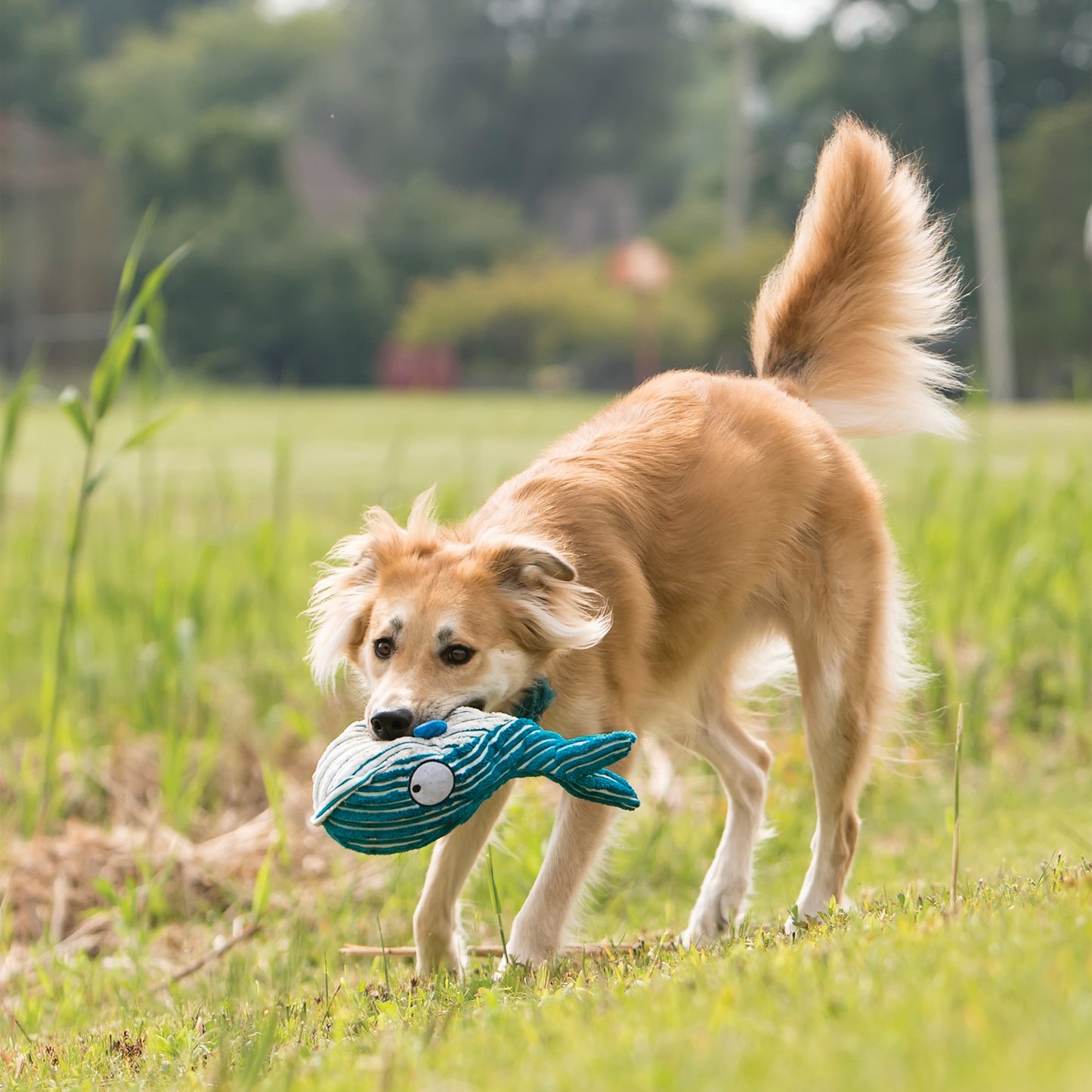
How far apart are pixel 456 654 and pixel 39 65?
4833 centimetres

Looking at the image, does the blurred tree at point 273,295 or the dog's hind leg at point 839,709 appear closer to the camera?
the dog's hind leg at point 839,709

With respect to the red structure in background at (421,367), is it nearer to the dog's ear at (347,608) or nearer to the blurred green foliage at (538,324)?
the blurred green foliage at (538,324)

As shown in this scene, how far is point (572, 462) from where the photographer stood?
436 centimetres

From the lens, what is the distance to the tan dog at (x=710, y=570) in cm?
383

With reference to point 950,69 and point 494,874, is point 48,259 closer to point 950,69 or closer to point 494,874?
point 950,69

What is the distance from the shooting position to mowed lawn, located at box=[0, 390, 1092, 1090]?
6.91 ft

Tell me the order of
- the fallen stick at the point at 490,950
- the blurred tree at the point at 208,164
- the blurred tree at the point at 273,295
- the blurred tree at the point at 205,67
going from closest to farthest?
the fallen stick at the point at 490,950, the blurred tree at the point at 273,295, the blurred tree at the point at 208,164, the blurred tree at the point at 205,67

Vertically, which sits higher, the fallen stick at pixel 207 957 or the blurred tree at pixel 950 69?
the blurred tree at pixel 950 69

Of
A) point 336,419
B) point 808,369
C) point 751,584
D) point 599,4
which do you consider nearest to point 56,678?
point 751,584

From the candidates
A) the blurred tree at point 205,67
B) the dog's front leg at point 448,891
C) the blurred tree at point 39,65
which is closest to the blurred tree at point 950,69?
the blurred tree at point 205,67

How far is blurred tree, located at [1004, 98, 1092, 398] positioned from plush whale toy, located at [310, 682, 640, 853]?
95.5 ft

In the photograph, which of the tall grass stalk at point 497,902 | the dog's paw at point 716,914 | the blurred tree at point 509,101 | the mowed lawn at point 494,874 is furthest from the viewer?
the blurred tree at point 509,101

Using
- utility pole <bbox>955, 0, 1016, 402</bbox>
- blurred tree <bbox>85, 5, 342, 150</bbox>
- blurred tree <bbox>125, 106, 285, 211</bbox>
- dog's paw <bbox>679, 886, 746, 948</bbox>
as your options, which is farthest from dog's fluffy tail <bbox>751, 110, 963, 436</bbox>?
blurred tree <bbox>85, 5, 342, 150</bbox>

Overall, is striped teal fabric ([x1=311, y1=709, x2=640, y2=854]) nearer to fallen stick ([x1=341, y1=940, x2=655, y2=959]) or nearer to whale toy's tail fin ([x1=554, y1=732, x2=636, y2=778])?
whale toy's tail fin ([x1=554, y1=732, x2=636, y2=778])
